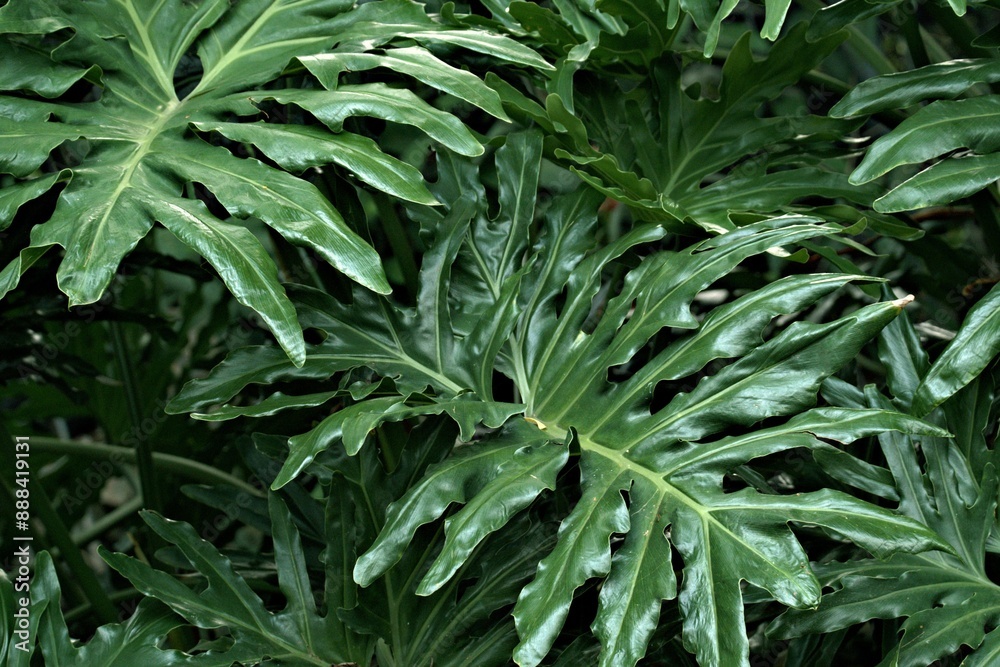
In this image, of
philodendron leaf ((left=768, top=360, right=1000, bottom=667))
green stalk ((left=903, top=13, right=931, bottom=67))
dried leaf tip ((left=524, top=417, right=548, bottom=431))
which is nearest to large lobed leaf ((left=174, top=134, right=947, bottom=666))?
dried leaf tip ((left=524, top=417, right=548, bottom=431))

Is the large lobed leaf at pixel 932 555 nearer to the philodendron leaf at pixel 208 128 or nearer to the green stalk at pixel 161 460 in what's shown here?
the philodendron leaf at pixel 208 128

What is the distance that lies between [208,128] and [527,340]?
0.37 metres

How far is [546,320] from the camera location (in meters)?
0.99

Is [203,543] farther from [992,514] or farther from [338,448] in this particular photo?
[992,514]

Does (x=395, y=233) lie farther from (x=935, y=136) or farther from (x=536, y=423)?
(x=935, y=136)

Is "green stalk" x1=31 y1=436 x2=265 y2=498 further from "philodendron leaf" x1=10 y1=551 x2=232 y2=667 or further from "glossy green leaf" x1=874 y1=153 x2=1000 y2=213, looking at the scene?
"glossy green leaf" x1=874 y1=153 x2=1000 y2=213

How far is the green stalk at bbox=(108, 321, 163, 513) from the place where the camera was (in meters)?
1.32

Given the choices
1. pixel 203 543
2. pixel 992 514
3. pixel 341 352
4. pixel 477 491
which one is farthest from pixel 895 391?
pixel 203 543

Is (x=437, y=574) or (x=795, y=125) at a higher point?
(x=795, y=125)

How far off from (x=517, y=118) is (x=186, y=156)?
0.38 m

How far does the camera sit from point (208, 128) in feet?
2.91

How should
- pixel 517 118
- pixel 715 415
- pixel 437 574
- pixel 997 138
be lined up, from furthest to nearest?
pixel 517 118 < pixel 997 138 < pixel 715 415 < pixel 437 574

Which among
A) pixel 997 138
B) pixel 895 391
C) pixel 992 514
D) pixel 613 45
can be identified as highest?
pixel 613 45

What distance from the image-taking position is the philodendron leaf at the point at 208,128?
753 mm
